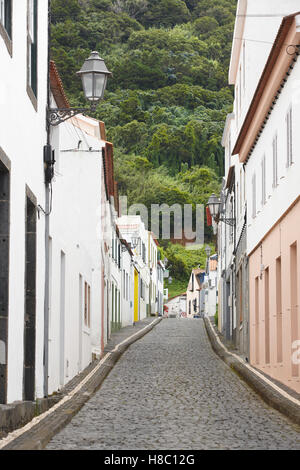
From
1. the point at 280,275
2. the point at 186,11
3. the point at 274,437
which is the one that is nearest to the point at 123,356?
the point at 280,275

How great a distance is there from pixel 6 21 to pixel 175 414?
5.47 metres

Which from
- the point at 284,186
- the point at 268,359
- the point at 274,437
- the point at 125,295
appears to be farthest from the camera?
the point at 125,295

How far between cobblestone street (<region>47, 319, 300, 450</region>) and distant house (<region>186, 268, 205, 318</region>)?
5371 cm

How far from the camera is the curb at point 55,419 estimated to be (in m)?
7.57

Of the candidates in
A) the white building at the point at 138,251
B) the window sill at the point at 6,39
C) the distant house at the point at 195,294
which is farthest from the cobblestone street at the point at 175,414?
the distant house at the point at 195,294

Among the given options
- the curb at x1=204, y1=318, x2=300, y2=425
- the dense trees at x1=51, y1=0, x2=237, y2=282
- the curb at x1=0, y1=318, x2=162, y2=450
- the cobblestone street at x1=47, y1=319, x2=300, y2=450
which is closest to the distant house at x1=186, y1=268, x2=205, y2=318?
the dense trees at x1=51, y1=0, x2=237, y2=282

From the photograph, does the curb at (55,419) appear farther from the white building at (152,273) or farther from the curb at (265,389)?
the white building at (152,273)

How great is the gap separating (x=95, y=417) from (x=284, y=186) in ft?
17.6

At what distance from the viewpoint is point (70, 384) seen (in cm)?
1538

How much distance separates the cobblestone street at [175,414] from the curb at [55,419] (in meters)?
0.13

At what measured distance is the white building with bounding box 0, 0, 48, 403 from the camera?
28.3 ft

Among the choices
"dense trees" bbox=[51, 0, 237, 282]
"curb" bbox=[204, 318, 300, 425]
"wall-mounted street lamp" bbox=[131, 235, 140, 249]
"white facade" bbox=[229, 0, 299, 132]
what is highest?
"dense trees" bbox=[51, 0, 237, 282]

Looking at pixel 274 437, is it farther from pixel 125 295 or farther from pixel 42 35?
pixel 125 295

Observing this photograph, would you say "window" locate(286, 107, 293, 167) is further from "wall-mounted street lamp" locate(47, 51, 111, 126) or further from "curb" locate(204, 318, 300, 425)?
"curb" locate(204, 318, 300, 425)
